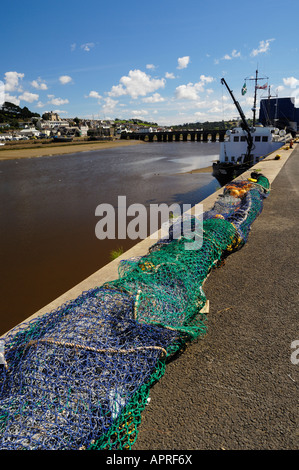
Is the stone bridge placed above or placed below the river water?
above

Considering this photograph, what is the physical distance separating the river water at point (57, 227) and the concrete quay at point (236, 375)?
4.21 meters

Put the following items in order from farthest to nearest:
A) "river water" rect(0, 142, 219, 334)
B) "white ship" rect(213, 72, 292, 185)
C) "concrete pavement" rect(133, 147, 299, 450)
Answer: "white ship" rect(213, 72, 292, 185) < "river water" rect(0, 142, 219, 334) < "concrete pavement" rect(133, 147, 299, 450)

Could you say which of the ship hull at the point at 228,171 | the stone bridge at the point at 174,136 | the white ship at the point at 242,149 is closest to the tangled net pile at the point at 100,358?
the ship hull at the point at 228,171

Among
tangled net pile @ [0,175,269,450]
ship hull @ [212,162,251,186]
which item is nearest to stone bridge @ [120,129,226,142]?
ship hull @ [212,162,251,186]

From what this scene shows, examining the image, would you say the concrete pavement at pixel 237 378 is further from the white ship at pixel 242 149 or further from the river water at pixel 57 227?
the white ship at pixel 242 149

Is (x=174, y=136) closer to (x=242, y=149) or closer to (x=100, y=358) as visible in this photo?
(x=242, y=149)

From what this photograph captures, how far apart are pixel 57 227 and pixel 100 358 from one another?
1245 centimetres

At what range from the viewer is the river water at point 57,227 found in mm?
8250

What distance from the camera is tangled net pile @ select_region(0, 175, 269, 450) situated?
213cm

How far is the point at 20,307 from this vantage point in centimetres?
734

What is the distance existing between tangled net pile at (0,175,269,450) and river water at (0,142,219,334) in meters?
4.37

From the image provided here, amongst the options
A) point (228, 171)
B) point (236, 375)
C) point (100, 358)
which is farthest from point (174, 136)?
point (100, 358)

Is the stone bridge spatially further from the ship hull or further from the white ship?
the ship hull
